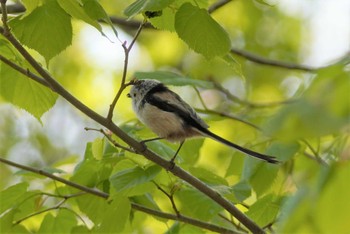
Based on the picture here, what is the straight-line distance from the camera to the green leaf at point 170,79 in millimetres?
2834

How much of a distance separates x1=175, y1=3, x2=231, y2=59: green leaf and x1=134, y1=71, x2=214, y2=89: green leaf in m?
0.62

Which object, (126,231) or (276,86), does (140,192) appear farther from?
(276,86)

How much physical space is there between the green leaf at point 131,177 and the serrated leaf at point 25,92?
0.41 metres

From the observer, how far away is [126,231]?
2.91 m

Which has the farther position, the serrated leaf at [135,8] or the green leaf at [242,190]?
the green leaf at [242,190]

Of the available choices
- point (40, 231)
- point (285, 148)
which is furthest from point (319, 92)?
point (40, 231)

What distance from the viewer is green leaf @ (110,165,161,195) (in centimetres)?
239

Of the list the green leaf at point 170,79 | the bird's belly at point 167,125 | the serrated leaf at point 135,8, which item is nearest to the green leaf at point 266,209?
the bird's belly at point 167,125

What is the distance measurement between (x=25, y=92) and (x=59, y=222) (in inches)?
24.7

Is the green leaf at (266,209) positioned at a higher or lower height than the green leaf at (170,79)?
lower

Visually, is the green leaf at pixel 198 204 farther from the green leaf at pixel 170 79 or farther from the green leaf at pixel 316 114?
the green leaf at pixel 316 114

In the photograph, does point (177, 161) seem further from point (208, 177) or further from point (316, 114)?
point (316, 114)

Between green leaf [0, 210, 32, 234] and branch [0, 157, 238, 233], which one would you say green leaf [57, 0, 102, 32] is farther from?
green leaf [0, 210, 32, 234]

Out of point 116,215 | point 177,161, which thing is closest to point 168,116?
point 177,161
